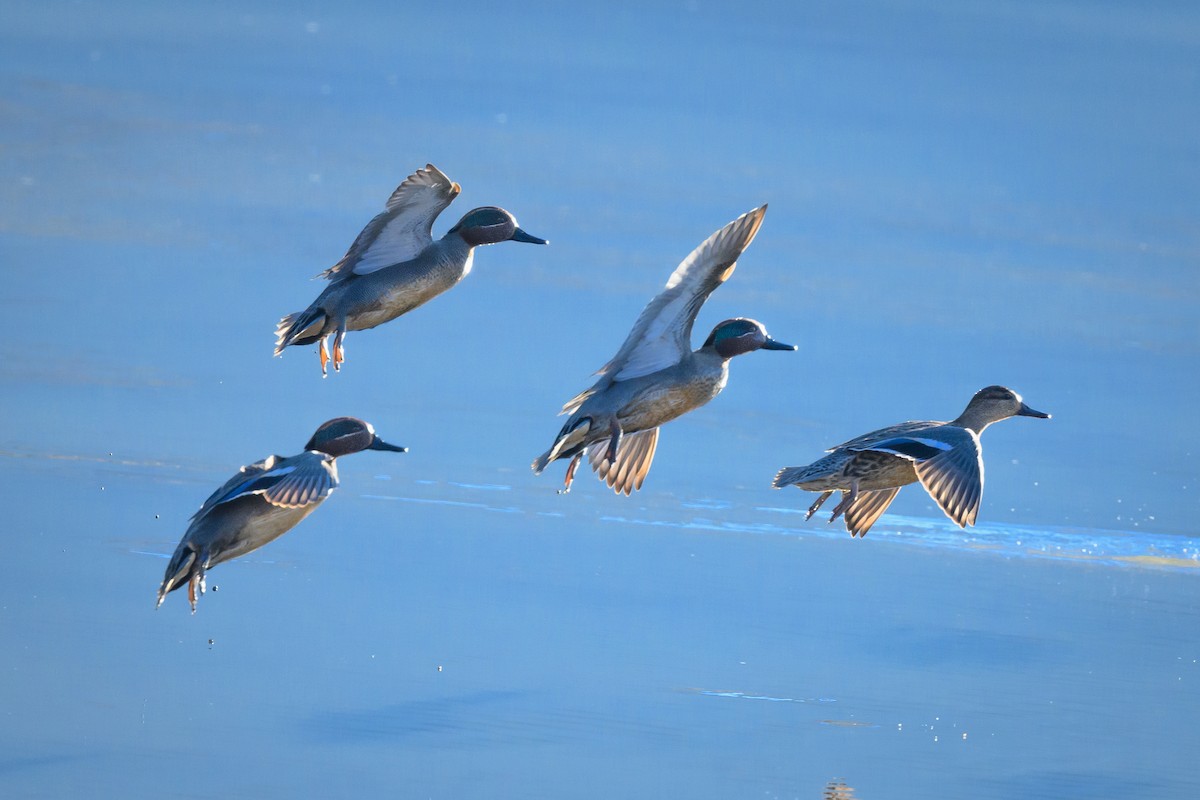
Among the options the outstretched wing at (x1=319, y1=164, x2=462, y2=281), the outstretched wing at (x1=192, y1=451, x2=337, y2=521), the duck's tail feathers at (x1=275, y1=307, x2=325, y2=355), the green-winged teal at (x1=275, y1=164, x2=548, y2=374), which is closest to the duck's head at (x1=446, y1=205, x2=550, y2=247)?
the green-winged teal at (x1=275, y1=164, x2=548, y2=374)

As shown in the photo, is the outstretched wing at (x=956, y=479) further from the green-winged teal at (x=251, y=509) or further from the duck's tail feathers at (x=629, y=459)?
the green-winged teal at (x=251, y=509)

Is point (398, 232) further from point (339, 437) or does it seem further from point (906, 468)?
point (906, 468)

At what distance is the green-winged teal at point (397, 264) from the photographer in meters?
8.20

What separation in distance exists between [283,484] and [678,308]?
178cm

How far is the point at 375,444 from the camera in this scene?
24.7ft

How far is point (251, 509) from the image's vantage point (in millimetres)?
7035

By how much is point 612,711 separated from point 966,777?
4.08 feet

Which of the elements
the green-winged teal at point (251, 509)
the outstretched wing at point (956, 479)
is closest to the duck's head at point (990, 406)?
the outstretched wing at point (956, 479)

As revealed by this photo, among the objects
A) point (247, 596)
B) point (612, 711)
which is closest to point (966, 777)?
point (612, 711)

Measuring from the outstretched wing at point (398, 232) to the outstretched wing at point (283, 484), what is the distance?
153 cm

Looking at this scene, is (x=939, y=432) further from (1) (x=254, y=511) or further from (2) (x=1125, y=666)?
(1) (x=254, y=511)

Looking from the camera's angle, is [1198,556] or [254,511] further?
[1198,556]

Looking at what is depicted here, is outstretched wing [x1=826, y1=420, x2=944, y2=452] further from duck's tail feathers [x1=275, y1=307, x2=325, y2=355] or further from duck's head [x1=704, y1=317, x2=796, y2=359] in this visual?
duck's tail feathers [x1=275, y1=307, x2=325, y2=355]

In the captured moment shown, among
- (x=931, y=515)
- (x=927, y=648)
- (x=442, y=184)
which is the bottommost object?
(x=927, y=648)
